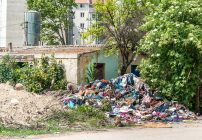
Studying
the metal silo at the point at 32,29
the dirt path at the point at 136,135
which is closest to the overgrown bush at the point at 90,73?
the dirt path at the point at 136,135

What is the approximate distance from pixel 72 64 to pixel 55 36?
38362 mm

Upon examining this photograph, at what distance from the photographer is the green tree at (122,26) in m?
31.9

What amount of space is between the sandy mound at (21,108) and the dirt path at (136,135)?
2401 millimetres

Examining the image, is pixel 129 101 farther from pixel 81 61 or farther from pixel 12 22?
pixel 12 22

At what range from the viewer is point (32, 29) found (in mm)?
48219

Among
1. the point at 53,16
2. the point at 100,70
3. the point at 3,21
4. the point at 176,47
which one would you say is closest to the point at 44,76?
the point at 100,70

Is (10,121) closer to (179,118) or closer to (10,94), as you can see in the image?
(10,94)

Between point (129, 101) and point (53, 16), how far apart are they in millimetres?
42288

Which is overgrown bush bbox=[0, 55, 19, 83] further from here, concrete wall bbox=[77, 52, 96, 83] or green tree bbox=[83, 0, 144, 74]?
green tree bbox=[83, 0, 144, 74]

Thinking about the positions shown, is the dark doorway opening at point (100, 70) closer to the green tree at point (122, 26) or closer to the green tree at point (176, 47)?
the green tree at point (122, 26)

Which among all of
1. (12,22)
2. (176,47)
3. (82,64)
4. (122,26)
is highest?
(12,22)

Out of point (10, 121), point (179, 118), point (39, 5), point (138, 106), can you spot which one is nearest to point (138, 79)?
point (138, 106)

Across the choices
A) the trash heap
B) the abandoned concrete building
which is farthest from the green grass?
the abandoned concrete building

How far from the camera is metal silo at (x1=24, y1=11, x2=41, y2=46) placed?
48000 mm
